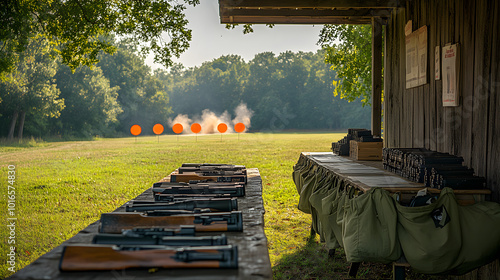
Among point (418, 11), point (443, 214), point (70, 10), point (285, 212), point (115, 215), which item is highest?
point (70, 10)

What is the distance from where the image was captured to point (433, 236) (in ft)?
10.2

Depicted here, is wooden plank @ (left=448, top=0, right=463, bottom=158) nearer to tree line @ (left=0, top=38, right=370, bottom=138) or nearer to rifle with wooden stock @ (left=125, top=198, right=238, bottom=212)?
rifle with wooden stock @ (left=125, top=198, right=238, bottom=212)

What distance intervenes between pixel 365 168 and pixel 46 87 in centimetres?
4035

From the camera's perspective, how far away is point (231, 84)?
9119cm

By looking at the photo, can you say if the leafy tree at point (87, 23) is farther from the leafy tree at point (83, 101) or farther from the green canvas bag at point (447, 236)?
the leafy tree at point (83, 101)

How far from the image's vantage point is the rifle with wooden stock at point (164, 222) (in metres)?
2.31

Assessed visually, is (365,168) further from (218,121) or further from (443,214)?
(218,121)

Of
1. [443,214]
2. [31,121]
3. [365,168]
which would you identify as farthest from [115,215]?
[31,121]

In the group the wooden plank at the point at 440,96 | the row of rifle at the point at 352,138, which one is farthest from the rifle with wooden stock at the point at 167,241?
the row of rifle at the point at 352,138

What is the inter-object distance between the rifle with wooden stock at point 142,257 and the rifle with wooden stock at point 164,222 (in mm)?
415

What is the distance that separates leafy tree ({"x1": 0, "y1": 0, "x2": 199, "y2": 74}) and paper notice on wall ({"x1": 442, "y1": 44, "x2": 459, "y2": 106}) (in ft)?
22.9

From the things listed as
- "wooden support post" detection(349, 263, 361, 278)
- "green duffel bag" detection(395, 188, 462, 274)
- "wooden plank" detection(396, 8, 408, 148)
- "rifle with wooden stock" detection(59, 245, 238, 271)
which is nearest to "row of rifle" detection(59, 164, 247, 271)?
"rifle with wooden stock" detection(59, 245, 238, 271)

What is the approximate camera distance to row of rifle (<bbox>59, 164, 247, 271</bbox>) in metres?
1.84

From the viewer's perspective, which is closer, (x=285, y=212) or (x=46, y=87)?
(x=285, y=212)
